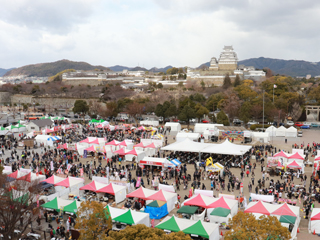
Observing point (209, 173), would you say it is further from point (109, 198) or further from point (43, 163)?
point (43, 163)

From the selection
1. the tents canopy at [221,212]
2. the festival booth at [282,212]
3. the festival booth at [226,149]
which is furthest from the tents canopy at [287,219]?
the festival booth at [226,149]

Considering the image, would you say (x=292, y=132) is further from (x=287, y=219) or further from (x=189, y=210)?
(x=189, y=210)

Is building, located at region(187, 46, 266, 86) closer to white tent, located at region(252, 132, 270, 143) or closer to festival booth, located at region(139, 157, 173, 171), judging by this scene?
white tent, located at region(252, 132, 270, 143)

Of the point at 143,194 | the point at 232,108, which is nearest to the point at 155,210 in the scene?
the point at 143,194

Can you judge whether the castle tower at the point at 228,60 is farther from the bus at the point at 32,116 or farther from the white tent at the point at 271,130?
the white tent at the point at 271,130

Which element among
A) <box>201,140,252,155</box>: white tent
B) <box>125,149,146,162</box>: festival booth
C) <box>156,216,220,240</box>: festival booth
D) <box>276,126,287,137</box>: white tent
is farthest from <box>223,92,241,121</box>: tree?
<box>156,216,220,240</box>: festival booth

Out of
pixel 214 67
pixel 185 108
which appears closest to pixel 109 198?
pixel 185 108
